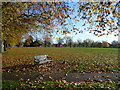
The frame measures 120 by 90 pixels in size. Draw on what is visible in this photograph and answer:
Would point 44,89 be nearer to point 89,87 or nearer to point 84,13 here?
point 89,87

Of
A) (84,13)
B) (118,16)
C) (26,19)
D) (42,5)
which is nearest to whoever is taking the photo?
(118,16)

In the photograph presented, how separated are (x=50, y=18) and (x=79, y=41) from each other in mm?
102811

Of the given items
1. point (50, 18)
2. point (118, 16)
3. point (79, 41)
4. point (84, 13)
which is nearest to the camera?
point (118, 16)

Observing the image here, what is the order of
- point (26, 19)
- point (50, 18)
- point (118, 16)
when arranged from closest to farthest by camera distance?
point (118, 16)
point (50, 18)
point (26, 19)

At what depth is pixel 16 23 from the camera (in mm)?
9109

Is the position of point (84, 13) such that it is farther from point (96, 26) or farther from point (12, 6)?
point (12, 6)

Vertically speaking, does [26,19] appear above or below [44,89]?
above

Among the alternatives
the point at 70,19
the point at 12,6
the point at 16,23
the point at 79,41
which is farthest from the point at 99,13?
the point at 79,41

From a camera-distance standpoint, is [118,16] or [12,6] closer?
[118,16]

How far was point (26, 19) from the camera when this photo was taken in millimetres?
8320

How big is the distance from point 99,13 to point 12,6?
5.01 meters

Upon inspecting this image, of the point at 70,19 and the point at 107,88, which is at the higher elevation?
the point at 70,19

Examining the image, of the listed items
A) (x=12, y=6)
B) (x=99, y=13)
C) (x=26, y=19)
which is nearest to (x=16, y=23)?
(x=26, y=19)

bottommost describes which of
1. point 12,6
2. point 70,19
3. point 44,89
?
point 44,89
